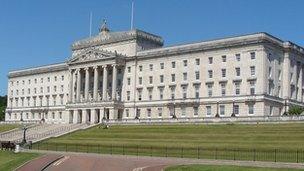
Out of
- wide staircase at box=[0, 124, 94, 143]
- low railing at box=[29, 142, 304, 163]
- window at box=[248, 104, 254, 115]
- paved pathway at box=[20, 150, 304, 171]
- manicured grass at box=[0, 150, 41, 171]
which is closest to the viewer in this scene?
paved pathway at box=[20, 150, 304, 171]

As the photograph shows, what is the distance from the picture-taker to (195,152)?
66938 millimetres

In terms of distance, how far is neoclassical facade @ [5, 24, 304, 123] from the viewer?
354 ft

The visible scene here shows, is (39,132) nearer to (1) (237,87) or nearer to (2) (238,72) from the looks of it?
(1) (237,87)

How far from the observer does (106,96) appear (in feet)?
427

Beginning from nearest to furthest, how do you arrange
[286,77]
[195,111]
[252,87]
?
[252,87] → [286,77] → [195,111]

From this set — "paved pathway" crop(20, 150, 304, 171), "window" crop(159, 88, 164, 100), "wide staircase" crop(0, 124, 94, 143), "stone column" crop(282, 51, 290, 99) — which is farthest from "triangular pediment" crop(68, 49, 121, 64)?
"paved pathway" crop(20, 150, 304, 171)

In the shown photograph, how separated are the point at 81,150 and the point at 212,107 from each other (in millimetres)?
41120

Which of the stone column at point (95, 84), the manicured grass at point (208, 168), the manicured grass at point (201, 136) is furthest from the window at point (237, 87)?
the manicured grass at point (208, 168)

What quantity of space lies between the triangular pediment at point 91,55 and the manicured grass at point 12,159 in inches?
2115

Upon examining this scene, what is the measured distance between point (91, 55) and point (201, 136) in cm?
5529

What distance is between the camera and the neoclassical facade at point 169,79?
107812mm

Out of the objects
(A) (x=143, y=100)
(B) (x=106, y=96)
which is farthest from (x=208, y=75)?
(B) (x=106, y=96)

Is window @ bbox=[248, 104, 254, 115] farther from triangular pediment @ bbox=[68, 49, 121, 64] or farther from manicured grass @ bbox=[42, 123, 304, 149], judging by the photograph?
triangular pediment @ bbox=[68, 49, 121, 64]

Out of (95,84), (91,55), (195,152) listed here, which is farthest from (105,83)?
(195,152)
